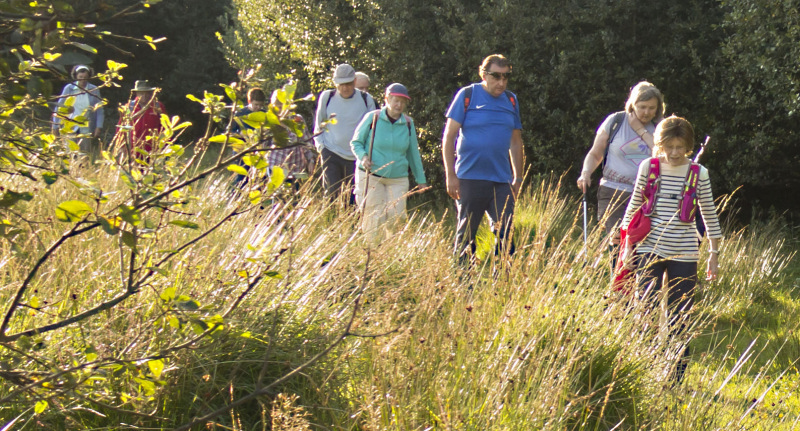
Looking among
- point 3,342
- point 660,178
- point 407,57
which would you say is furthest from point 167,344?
point 407,57

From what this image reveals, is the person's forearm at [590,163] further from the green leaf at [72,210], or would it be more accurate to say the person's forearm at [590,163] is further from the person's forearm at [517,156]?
the green leaf at [72,210]

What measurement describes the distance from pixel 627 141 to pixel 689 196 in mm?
1278

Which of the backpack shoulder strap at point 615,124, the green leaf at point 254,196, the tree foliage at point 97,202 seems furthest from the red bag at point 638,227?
the green leaf at point 254,196

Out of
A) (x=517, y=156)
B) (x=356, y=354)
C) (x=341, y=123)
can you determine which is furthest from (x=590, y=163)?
(x=356, y=354)

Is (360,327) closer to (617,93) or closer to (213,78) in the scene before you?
(617,93)

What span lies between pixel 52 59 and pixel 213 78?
26.5 meters

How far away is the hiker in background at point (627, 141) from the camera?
6219 millimetres

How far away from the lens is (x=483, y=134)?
22.7 feet

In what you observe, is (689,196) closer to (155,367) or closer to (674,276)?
(674,276)

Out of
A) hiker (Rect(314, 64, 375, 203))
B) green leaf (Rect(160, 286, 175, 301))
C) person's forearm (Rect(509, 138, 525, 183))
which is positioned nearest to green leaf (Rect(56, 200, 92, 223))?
green leaf (Rect(160, 286, 175, 301))

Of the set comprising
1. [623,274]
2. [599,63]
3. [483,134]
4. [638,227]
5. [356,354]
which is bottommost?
[356,354]

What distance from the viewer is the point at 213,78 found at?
91.3 feet

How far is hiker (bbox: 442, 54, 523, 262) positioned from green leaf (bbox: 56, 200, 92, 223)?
498cm

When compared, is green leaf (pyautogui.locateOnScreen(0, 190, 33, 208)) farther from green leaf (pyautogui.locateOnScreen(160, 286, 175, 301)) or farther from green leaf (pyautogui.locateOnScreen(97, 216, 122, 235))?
green leaf (pyautogui.locateOnScreen(160, 286, 175, 301))
